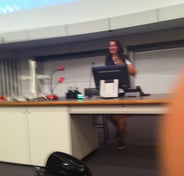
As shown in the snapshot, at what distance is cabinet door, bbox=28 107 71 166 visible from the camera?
9.29 ft

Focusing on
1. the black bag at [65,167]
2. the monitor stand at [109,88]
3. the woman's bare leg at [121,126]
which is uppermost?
the monitor stand at [109,88]

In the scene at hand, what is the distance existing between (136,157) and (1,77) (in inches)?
143

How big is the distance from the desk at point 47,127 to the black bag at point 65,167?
107cm

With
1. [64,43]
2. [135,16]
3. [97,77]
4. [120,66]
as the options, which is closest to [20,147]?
[97,77]

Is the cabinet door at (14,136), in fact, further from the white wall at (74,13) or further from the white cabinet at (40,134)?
the white wall at (74,13)

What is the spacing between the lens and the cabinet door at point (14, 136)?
120 inches

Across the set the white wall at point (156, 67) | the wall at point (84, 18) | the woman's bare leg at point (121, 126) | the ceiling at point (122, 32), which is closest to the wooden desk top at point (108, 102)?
the woman's bare leg at point (121, 126)

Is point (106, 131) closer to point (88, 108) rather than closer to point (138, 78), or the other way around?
point (138, 78)

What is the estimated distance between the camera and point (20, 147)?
3072 millimetres

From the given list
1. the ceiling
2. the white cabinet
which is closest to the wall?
the ceiling

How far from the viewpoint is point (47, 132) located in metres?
Result: 2.92

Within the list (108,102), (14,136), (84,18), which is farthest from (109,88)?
(84,18)

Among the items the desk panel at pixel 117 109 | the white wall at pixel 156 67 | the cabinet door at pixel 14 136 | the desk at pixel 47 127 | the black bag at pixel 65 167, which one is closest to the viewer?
the black bag at pixel 65 167

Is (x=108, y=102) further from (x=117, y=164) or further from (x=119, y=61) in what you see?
(x=119, y=61)
